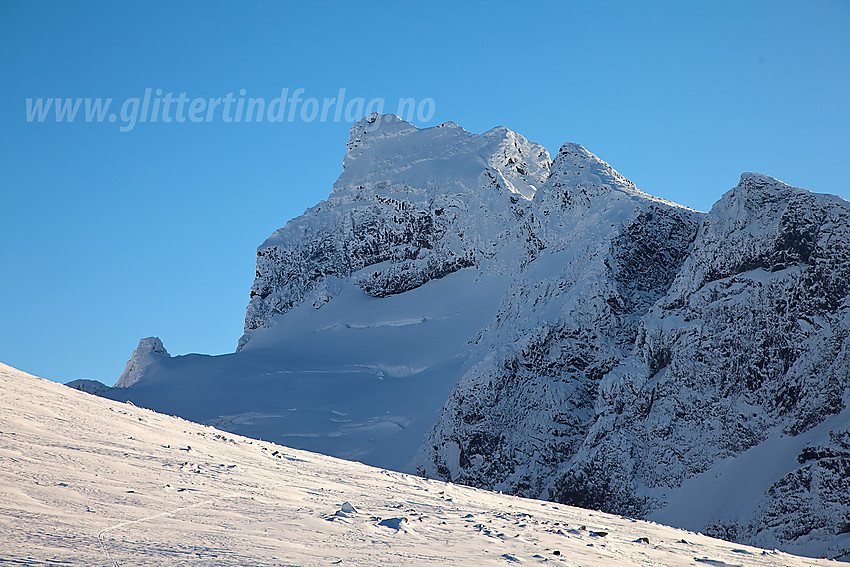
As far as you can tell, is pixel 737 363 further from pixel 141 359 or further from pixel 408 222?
pixel 141 359

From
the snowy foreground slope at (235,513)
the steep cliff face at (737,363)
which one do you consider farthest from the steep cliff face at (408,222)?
the snowy foreground slope at (235,513)

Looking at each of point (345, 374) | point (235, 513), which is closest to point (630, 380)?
point (235, 513)

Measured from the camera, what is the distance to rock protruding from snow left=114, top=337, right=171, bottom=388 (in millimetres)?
51750

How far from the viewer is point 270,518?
8.87 metres

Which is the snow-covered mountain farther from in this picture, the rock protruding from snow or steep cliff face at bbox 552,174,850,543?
the rock protruding from snow

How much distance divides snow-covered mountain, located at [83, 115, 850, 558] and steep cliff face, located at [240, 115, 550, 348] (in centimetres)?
1033

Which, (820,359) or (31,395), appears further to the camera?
(820,359)

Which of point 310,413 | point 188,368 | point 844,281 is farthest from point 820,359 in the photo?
point 188,368

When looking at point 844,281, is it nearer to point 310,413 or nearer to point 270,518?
point 270,518

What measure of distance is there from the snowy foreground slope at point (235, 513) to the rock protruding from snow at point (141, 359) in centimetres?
3988

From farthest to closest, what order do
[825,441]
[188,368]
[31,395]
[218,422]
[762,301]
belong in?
[188,368] < [218,422] < [762,301] < [825,441] < [31,395]

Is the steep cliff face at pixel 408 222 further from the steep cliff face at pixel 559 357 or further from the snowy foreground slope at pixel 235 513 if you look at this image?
the snowy foreground slope at pixel 235 513

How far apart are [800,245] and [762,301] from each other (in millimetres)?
1992

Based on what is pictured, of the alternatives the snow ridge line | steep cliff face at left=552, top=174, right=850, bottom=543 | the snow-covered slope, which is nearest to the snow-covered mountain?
steep cliff face at left=552, top=174, right=850, bottom=543
